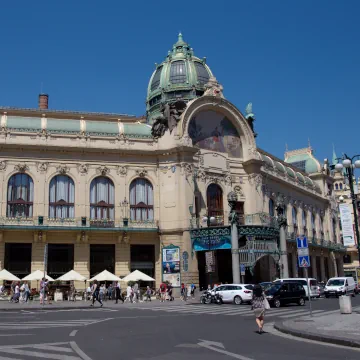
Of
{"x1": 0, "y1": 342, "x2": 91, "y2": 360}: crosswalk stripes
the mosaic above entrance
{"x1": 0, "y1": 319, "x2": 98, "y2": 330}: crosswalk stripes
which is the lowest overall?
{"x1": 0, "y1": 342, "x2": 91, "y2": 360}: crosswalk stripes

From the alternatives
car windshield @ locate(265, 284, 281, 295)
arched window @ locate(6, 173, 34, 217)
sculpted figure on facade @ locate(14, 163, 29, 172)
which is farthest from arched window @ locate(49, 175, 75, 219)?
car windshield @ locate(265, 284, 281, 295)

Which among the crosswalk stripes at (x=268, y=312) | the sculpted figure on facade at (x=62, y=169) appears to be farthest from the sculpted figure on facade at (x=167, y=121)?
the crosswalk stripes at (x=268, y=312)

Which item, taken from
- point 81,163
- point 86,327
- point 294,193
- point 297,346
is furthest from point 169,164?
point 297,346

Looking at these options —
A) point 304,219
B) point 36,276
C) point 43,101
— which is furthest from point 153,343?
point 304,219

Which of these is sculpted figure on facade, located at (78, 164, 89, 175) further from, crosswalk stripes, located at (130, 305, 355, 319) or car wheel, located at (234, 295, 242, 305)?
crosswalk stripes, located at (130, 305, 355, 319)

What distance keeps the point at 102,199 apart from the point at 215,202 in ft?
36.5

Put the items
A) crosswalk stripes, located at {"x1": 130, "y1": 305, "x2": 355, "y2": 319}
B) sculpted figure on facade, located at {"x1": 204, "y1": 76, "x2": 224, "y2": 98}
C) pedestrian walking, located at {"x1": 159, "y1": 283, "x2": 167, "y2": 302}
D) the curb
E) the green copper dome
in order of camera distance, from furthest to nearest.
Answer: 1. the green copper dome
2. sculpted figure on facade, located at {"x1": 204, "y1": 76, "x2": 224, "y2": 98}
3. pedestrian walking, located at {"x1": 159, "y1": 283, "x2": 167, "y2": 302}
4. crosswalk stripes, located at {"x1": 130, "y1": 305, "x2": 355, "y2": 319}
5. the curb

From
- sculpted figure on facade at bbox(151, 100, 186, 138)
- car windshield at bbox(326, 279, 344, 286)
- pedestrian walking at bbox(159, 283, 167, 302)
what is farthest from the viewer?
sculpted figure on facade at bbox(151, 100, 186, 138)

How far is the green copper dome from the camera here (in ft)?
183

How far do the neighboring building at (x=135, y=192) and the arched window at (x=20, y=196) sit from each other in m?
0.09

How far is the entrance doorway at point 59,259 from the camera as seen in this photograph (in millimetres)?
43156

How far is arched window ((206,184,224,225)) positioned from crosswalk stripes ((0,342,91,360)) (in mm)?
35432

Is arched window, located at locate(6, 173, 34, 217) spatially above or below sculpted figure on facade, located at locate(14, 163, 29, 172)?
below

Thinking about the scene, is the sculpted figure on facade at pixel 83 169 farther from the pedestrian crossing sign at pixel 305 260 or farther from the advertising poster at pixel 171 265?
the pedestrian crossing sign at pixel 305 260
